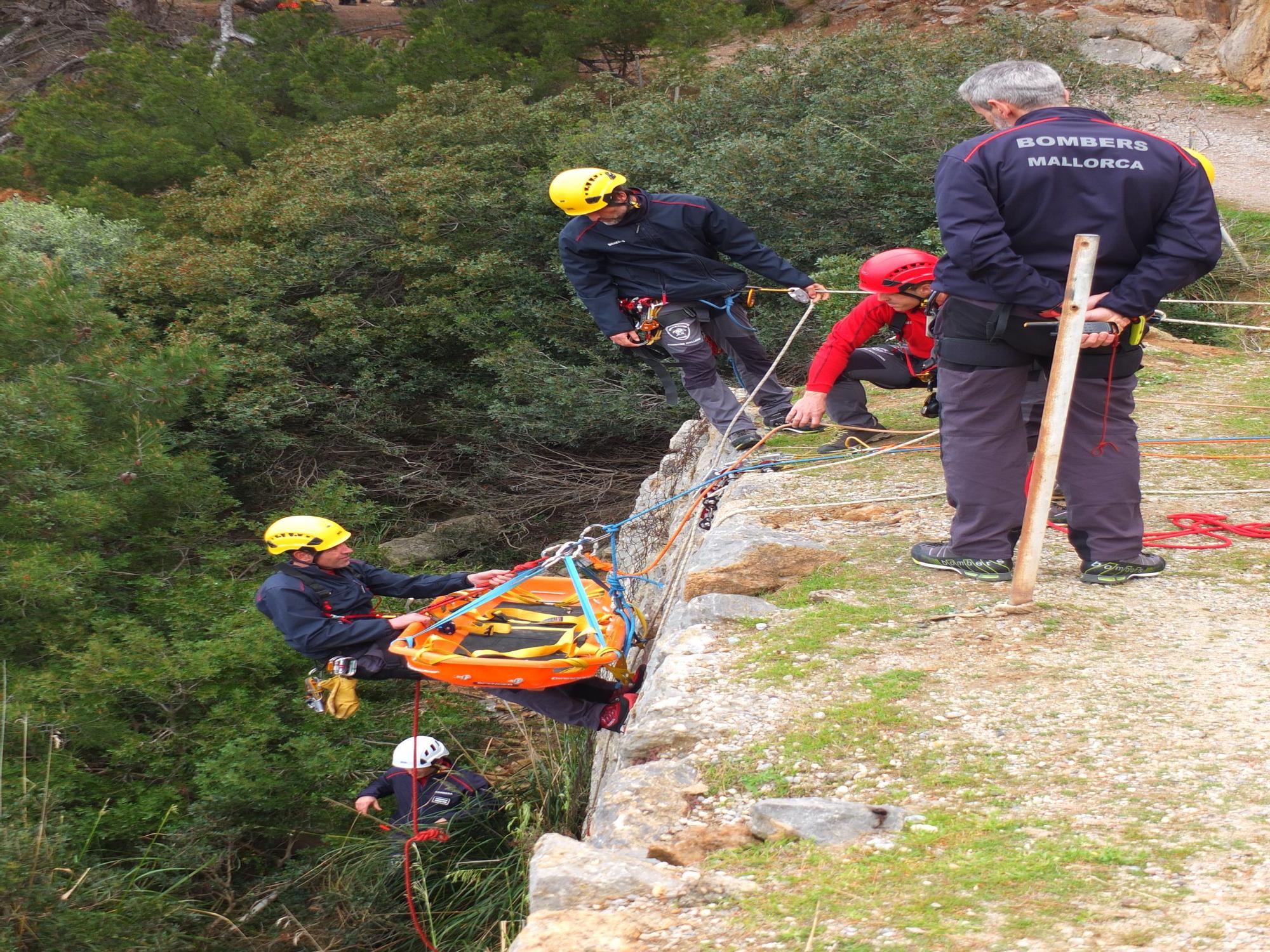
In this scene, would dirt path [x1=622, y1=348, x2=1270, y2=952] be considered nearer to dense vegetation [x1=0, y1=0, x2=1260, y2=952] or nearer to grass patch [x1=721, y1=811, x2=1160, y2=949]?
grass patch [x1=721, y1=811, x2=1160, y2=949]

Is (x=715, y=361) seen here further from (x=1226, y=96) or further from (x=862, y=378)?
(x=1226, y=96)

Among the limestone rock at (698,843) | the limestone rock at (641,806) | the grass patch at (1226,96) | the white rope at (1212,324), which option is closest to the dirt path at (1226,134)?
→ the grass patch at (1226,96)

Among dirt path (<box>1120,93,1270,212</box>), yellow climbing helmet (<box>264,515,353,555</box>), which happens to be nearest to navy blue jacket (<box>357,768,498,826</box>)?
yellow climbing helmet (<box>264,515,353,555</box>)

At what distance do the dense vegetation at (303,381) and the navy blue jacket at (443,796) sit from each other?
188mm

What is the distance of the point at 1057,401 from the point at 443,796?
3.61 m

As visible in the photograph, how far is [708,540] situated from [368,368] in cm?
769

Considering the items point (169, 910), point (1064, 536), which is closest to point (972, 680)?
point (1064, 536)

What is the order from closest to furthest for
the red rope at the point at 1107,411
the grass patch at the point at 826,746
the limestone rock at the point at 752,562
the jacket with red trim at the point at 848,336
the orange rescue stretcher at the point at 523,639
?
the grass patch at the point at 826,746 → the red rope at the point at 1107,411 → the orange rescue stretcher at the point at 523,639 → the limestone rock at the point at 752,562 → the jacket with red trim at the point at 848,336

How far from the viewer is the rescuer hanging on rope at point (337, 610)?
506cm

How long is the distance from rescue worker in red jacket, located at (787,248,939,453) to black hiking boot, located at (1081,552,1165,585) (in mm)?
1118

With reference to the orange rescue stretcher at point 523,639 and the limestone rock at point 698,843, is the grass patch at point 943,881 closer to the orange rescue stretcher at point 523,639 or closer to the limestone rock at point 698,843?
the limestone rock at point 698,843

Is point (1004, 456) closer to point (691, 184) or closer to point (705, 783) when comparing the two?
point (705, 783)

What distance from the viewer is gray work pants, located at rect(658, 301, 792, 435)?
19.5 ft

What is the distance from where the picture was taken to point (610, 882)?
2.59 metres
